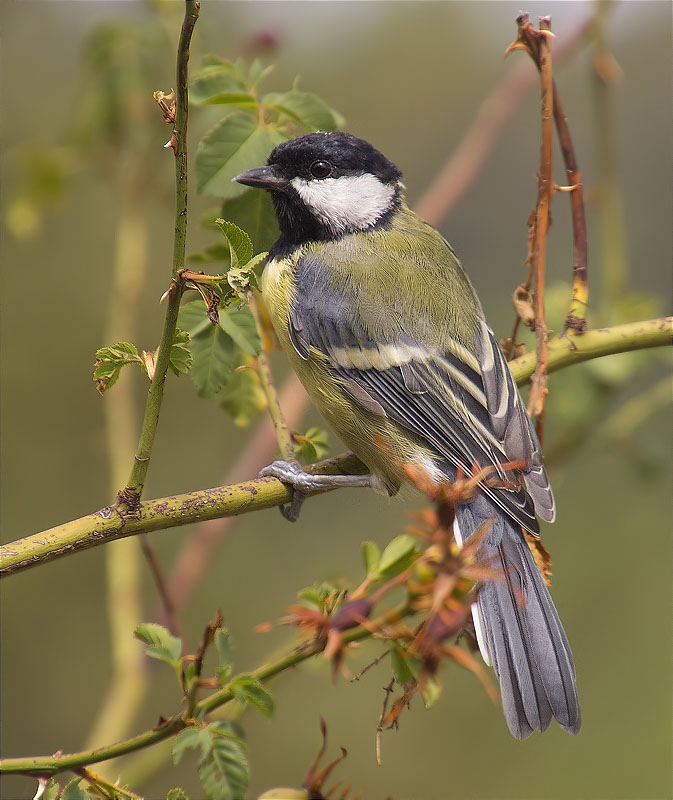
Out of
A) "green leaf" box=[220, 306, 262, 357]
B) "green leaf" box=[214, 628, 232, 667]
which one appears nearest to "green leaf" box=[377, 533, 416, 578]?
"green leaf" box=[214, 628, 232, 667]

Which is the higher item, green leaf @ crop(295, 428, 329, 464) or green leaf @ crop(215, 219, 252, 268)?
green leaf @ crop(215, 219, 252, 268)

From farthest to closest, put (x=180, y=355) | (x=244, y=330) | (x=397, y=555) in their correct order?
1. (x=244, y=330)
2. (x=180, y=355)
3. (x=397, y=555)

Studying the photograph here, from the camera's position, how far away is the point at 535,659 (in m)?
1.49

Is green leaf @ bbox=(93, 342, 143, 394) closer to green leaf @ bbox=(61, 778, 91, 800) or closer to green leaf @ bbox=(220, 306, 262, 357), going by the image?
green leaf @ bbox=(220, 306, 262, 357)

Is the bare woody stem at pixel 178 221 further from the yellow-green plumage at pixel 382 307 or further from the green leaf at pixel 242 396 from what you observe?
the yellow-green plumage at pixel 382 307

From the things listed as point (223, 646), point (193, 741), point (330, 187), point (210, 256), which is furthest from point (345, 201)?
point (193, 741)

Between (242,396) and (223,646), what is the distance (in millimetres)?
701

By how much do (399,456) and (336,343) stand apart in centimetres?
31

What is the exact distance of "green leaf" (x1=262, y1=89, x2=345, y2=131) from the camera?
1518mm

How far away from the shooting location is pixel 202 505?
4.08 ft

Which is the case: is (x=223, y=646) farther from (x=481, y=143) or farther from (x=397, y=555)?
(x=481, y=143)

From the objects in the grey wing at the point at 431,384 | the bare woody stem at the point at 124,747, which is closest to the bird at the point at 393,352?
the grey wing at the point at 431,384

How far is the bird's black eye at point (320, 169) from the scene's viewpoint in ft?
6.61

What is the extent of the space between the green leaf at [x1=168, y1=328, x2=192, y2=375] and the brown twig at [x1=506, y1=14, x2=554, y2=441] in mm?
702
